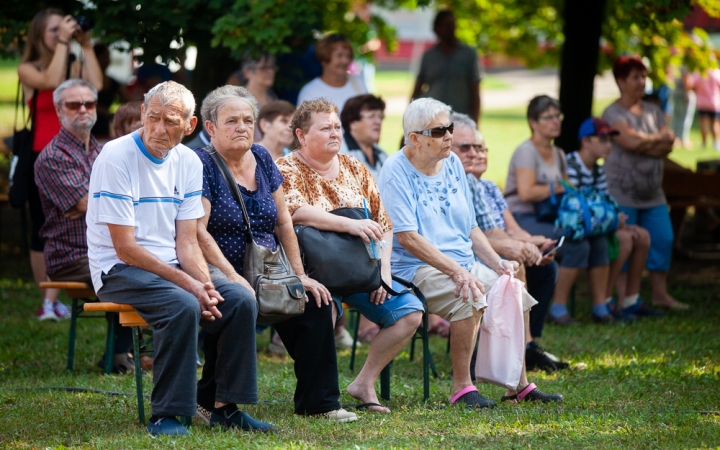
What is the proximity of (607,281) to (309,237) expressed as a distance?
392cm

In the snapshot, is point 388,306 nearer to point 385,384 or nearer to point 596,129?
point 385,384

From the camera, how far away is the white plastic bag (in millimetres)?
5078

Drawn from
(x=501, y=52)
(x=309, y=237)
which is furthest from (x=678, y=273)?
(x=309, y=237)

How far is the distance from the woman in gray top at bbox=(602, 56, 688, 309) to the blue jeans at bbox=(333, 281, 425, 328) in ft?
12.8

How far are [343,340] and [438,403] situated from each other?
1827 mm

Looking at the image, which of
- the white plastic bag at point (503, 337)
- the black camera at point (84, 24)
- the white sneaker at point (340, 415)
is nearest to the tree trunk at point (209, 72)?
the black camera at point (84, 24)

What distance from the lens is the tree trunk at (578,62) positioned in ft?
32.3

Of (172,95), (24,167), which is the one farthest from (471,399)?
(24,167)

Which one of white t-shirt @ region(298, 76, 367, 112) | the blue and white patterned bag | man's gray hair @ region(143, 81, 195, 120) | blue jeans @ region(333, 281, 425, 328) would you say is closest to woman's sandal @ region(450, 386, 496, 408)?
blue jeans @ region(333, 281, 425, 328)

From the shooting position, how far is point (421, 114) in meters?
5.33

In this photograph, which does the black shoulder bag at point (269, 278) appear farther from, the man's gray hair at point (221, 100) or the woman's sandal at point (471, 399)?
the woman's sandal at point (471, 399)

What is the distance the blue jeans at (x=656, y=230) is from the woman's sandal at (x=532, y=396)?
352 cm

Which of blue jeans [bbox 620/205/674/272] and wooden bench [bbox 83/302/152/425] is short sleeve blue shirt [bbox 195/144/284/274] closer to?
wooden bench [bbox 83/302/152/425]

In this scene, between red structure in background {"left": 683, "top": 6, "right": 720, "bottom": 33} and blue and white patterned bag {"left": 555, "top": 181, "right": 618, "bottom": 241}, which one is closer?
blue and white patterned bag {"left": 555, "top": 181, "right": 618, "bottom": 241}
